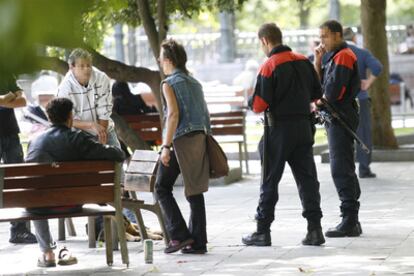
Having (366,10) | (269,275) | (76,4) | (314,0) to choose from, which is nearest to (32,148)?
(269,275)

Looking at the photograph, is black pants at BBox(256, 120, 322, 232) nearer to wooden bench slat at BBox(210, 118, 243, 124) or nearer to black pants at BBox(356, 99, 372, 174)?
black pants at BBox(356, 99, 372, 174)

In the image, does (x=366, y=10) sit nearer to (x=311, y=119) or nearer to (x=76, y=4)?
(x=311, y=119)

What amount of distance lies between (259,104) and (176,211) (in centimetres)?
112

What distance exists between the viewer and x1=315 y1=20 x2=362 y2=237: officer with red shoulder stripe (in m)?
8.97

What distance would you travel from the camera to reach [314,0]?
4372cm

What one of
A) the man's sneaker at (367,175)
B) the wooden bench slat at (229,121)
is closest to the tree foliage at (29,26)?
the man's sneaker at (367,175)

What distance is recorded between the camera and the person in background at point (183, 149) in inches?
329

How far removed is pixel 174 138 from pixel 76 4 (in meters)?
7.15

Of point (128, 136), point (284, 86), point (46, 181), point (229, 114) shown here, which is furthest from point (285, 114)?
point (229, 114)

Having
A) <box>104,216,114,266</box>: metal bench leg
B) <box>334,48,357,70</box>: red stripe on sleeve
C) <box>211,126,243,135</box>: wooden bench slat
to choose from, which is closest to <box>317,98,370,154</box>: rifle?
<box>334,48,357,70</box>: red stripe on sleeve

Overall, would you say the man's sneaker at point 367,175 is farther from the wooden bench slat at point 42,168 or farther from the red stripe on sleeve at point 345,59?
the wooden bench slat at point 42,168

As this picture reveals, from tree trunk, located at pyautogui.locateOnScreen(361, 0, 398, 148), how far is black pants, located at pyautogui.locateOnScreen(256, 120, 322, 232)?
879 cm

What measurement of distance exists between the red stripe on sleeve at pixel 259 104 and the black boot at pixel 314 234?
3.46 ft

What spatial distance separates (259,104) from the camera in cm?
830
